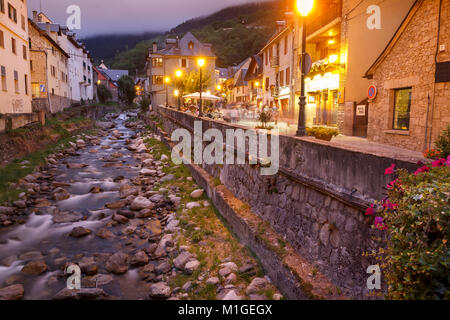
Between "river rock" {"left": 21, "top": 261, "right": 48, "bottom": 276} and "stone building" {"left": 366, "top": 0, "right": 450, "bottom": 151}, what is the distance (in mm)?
11785

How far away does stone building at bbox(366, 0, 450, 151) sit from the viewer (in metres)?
10.9

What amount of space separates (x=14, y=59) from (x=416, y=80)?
23997 millimetres

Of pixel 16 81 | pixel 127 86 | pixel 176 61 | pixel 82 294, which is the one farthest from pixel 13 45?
pixel 127 86

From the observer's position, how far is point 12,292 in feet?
21.1

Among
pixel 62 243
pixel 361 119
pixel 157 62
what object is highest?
pixel 157 62

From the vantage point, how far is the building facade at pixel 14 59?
21.0m

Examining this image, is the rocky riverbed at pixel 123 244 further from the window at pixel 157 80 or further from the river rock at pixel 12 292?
the window at pixel 157 80

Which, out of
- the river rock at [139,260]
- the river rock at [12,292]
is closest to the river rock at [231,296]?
the river rock at [139,260]

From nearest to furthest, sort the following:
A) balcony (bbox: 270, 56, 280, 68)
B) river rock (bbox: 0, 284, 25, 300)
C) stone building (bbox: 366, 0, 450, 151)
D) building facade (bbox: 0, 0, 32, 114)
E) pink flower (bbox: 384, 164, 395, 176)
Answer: pink flower (bbox: 384, 164, 395, 176)
river rock (bbox: 0, 284, 25, 300)
stone building (bbox: 366, 0, 450, 151)
building facade (bbox: 0, 0, 32, 114)
balcony (bbox: 270, 56, 280, 68)

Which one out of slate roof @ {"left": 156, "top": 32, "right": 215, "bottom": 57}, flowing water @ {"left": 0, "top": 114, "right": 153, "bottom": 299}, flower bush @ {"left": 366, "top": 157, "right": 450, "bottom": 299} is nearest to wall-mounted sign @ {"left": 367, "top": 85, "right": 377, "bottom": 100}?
flowing water @ {"left": 0, "top": 114, "right": 153, "bottom": 299}

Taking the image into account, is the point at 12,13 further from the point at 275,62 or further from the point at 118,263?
the point at 118,263

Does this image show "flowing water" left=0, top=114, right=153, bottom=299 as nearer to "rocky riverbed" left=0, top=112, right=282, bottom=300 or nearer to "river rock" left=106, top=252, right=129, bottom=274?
"rocky riverbed" left=0, top=112, right=282, bottom=300

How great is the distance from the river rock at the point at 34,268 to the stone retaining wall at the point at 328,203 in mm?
4861

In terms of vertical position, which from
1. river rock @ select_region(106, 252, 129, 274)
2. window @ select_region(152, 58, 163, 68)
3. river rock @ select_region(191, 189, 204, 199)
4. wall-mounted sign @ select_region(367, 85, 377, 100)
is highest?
window @ select_region(152, 58, 163, 68)
